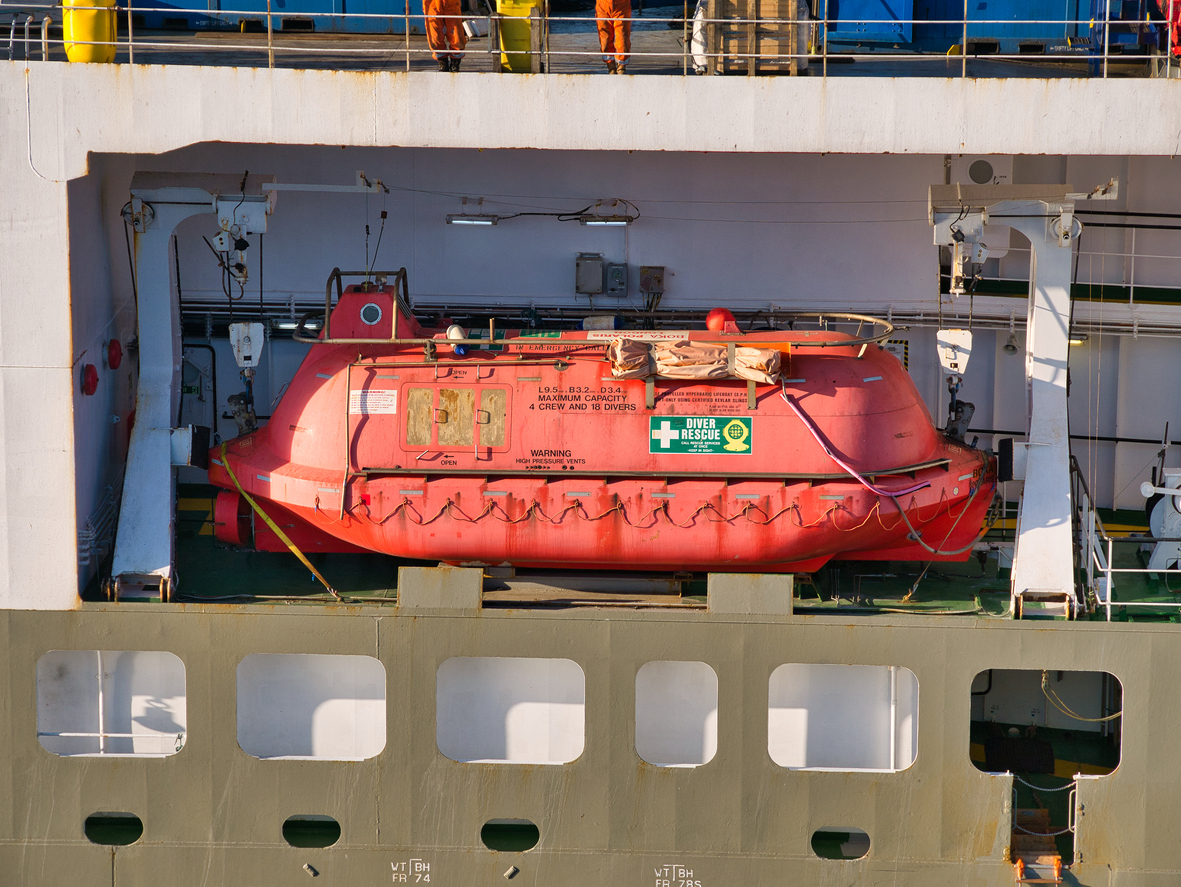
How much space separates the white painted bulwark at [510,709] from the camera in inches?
296

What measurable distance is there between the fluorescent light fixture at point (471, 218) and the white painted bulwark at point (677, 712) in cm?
437

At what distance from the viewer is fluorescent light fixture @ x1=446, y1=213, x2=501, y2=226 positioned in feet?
31.2

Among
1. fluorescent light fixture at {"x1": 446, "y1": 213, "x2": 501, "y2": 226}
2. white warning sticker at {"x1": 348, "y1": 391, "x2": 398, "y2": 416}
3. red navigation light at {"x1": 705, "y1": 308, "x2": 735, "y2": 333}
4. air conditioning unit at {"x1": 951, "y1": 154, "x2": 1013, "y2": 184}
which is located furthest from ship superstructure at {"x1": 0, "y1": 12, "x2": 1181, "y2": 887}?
air conditioning unit at {"x1": 951, "y1": 154, "x2": 1013, "y2": 184}

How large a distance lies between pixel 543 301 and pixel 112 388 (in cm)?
388

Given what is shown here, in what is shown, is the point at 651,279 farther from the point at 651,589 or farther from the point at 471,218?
the point at 651,589

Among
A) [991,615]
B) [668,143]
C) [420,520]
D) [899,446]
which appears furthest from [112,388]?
[991,615]

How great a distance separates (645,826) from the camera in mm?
7250

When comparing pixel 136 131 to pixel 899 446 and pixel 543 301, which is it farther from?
pixel 899 446

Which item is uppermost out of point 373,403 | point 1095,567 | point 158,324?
point 158,324

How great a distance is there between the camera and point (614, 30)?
26.1 ft

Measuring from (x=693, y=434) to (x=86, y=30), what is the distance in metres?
5.21

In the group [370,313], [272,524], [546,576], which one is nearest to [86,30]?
[370,313]

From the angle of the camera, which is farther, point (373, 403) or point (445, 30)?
point (445, 30)

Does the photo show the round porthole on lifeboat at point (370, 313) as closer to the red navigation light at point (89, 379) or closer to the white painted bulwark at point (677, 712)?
the red navigation light at point (89, 379)
